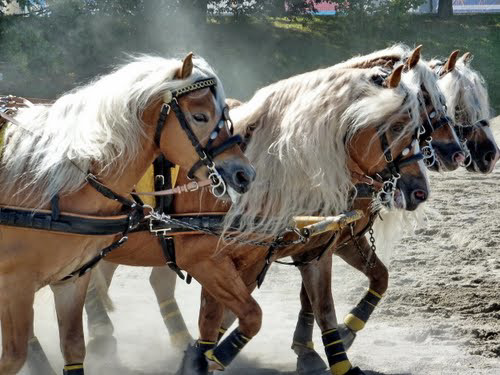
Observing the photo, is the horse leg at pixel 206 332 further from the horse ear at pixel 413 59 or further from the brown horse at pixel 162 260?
the horse ear at pixel 413 59

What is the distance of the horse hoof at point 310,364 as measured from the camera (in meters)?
4.95

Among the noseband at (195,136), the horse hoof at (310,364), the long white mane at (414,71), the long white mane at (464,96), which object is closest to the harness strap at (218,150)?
the noseband at (195,136)

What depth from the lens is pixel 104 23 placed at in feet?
44.4

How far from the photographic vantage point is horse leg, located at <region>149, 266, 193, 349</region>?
557 centimetres

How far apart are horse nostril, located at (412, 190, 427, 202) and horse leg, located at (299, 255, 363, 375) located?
A: 65 centimetres

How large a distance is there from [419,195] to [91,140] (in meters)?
1.60

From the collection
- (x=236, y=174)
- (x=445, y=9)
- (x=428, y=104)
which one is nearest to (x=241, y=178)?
(x=236, y=174)

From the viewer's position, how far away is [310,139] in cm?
416

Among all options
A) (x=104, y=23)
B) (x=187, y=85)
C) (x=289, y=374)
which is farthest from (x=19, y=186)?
(x=104, y=23)

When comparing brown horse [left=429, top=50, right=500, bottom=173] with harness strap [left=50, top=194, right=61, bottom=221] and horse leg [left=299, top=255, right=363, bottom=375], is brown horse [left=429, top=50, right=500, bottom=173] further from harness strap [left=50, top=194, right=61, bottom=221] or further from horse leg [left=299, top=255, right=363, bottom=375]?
harness strap [left=50, top=194, right=61, bottom=221]

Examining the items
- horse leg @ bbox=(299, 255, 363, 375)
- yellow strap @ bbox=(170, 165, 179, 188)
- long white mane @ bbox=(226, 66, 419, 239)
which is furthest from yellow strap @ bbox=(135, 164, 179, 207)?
horse leg @ bbox=(299, 255, 363, 375)

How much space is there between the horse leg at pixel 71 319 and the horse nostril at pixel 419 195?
1.57 meters

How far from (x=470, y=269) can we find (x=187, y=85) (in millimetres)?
3926

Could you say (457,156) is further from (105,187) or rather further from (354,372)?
(105,187)
